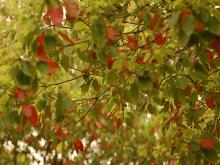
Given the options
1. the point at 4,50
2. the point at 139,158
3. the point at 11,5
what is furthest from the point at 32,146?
the point at 4,50

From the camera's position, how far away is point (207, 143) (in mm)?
3764

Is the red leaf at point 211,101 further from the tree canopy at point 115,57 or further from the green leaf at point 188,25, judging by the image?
the green leaf at point 188,25

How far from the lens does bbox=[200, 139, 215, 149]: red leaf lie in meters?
3.75

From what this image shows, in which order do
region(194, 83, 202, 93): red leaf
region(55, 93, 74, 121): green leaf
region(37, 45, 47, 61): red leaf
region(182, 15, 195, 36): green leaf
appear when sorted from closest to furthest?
region(182, 15, 195, 36): green leaf, region(37, 45, 47, 61): red leaf, region(55, 93, 74, 121): green leaf, region(194, 83, 202, 93): red leaf

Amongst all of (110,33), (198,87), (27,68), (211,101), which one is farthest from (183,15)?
(211,101)

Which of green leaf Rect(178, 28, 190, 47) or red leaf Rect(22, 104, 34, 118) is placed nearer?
green leaf Rect(178, 28, 190, 47)

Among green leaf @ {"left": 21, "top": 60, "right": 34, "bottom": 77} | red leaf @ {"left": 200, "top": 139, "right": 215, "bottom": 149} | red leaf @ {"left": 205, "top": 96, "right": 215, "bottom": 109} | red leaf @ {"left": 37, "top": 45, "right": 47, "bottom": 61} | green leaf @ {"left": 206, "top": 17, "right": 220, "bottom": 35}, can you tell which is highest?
green leaf @ {"left": 206, "top": 17, "right": 220, "bottom": 35}

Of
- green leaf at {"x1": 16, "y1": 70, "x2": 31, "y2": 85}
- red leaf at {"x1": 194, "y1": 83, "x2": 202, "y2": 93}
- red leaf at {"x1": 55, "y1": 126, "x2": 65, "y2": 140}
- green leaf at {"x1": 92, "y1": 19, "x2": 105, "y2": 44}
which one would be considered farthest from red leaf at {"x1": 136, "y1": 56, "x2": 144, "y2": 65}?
red leaf at {"x1": 55, "y1": 126, "x2": 65, "y2": 140}

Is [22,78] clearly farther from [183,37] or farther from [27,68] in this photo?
[183,37]

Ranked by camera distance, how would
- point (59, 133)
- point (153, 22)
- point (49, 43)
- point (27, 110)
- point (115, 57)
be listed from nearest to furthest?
1. point (49, 43)
2. point (153, 22)
3. point (115, 57)
4. point (27, 110)
5. point (59, 133)

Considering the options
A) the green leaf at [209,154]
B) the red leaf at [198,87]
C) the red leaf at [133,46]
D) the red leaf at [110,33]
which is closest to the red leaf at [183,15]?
the red leaf at [110,33]

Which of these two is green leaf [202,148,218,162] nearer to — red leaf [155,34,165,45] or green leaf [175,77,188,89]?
green leaf [175,77,188,89]

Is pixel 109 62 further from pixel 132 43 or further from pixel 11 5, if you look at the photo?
pixel 11 5

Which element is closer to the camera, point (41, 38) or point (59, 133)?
point (41, 38)
